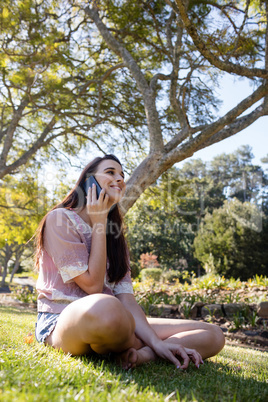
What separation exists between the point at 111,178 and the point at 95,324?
43.0 inches

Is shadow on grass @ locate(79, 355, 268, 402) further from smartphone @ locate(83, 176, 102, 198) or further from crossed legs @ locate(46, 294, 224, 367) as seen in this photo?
smartphone @ locate(83, 176, 102, 198)

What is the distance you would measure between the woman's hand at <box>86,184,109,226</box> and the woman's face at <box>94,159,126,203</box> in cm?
11

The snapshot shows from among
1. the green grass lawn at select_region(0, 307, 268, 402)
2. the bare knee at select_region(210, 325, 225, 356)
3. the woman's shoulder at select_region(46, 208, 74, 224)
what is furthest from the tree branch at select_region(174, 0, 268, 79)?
the green grass lawn at select_region(0, 307, 268, 402)

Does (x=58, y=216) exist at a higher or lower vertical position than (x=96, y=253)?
higher

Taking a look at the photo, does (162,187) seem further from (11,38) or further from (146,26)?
(11,38)

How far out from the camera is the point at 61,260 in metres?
1.89

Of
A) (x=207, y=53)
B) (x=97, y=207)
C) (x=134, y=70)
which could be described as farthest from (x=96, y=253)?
(x=134, y=70)

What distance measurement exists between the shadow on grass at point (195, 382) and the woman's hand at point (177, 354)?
0.05 m

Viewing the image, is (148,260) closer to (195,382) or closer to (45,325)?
(45,325)

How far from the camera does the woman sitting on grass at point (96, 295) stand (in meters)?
1.58

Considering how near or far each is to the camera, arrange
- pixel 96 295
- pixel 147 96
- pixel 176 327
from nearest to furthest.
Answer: pixel 96 295, pixel 176 327, pixel 147 96

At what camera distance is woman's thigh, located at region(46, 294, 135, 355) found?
4.94 feet

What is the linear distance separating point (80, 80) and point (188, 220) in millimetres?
18654

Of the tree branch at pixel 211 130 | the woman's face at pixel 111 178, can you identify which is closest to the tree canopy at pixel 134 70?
the tree branch at pixel 211 130
